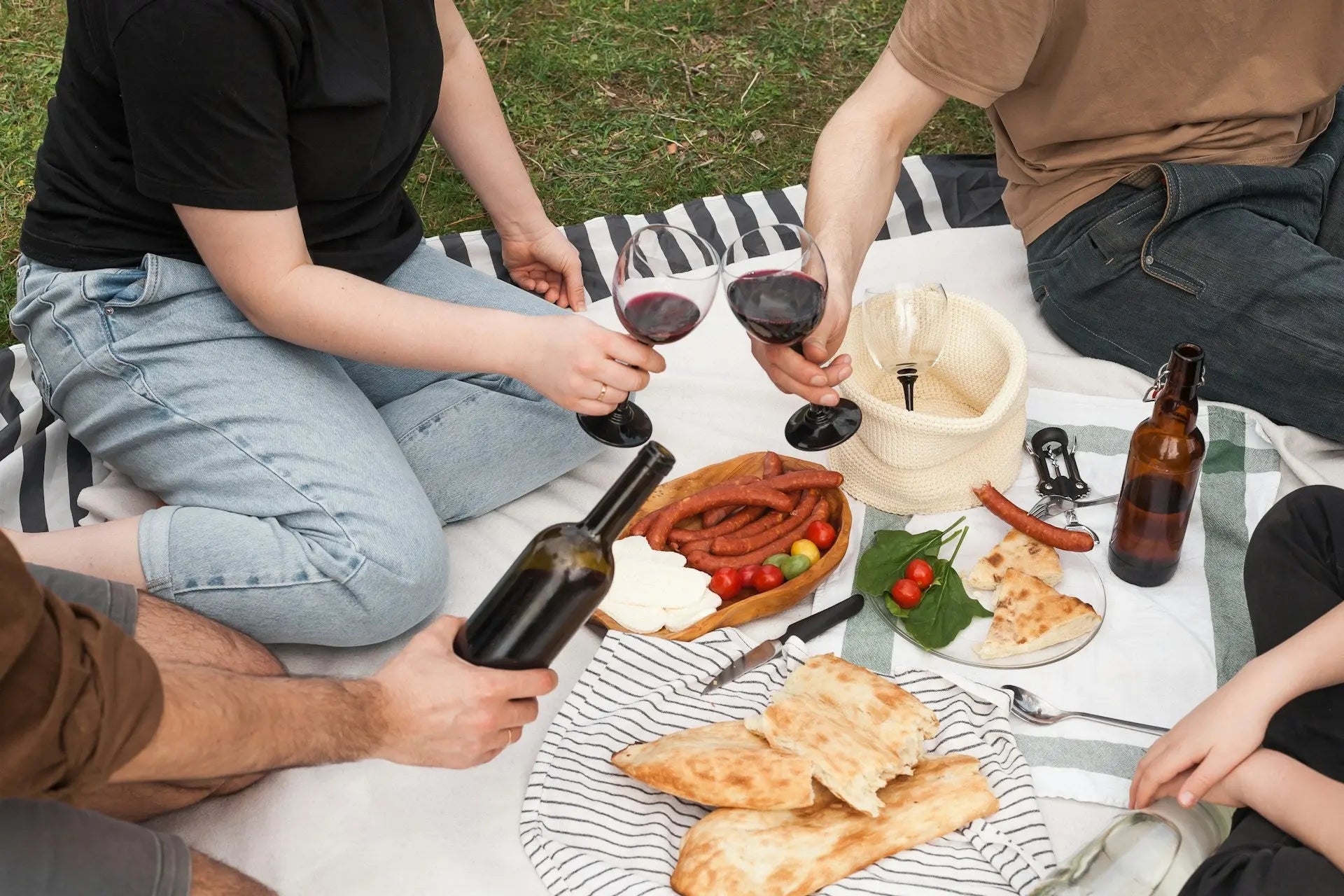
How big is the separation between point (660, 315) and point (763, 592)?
74cm

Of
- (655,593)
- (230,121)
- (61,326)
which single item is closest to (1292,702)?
(655,593)

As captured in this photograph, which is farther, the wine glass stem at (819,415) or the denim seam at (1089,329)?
the denim seam at (1089,329)

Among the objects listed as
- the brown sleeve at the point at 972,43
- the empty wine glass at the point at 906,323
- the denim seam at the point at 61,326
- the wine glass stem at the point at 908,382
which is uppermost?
the brown sleeve at the point at 972,43

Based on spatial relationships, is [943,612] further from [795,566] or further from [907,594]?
[795,566]

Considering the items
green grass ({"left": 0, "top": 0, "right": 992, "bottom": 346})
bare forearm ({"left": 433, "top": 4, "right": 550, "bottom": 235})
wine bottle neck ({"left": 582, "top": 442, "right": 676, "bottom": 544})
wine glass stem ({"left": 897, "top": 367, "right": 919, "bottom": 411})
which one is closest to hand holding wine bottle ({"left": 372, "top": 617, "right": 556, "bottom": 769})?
wine bottle neck ({"left": 582, "top": 442, "right": 676, "bottom": 544})

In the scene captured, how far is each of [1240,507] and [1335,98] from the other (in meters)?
1.22

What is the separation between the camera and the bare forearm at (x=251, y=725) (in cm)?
160

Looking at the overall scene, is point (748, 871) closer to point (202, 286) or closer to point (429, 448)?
point (429, 448)

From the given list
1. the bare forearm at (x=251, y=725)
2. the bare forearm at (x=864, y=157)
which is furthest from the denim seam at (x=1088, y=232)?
the bare forearm at (x=251, y=725)

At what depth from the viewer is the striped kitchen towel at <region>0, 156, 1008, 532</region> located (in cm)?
303

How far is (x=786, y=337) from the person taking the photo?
2.18 m

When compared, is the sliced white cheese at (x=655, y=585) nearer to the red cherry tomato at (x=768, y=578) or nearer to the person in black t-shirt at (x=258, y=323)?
the red cherry tomato at (x=768, y=578)

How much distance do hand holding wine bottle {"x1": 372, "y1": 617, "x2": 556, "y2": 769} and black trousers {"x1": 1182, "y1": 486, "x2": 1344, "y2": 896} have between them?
102cm

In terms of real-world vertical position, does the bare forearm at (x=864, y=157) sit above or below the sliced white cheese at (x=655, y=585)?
above
